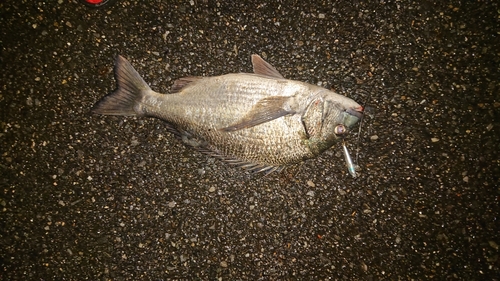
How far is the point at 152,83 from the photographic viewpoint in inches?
101

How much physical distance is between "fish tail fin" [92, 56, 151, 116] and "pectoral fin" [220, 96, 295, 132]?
75 centimetres

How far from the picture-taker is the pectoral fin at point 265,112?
2.01 meters

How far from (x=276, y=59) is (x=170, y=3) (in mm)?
989

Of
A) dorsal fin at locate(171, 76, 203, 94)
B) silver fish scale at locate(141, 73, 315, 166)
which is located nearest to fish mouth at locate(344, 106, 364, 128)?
silver fish scale at locate(141, 73, 315, 166)

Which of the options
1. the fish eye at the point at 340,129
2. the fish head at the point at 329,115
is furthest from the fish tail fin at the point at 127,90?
the fish eye at the point at 340,129

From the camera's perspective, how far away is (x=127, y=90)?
2314mm

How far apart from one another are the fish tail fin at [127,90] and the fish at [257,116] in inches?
5.0

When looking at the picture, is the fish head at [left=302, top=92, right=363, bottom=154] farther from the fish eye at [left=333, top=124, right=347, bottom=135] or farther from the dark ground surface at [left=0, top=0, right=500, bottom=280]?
the dark ground surface at [left=0, top=0, right=500, bottom=280]

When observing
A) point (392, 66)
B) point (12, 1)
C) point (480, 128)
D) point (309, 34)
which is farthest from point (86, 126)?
point (480, 128)

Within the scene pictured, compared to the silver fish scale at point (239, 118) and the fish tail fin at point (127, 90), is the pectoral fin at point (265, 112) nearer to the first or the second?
the silver fish scale at point (239, 118)

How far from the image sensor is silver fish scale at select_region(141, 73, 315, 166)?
81.5 inches

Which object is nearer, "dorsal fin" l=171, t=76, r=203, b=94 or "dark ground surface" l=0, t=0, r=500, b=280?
"dorsal fin" l=171, t=76, r=203, b=94

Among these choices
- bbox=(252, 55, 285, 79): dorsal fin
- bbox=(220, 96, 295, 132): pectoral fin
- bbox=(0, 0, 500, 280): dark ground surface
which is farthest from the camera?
bbox=(0, 0, 500, 280): dark ground surface

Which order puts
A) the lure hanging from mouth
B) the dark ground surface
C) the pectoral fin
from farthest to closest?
the dark ground surface → the lure hanging from mouth → the pectoral fin
